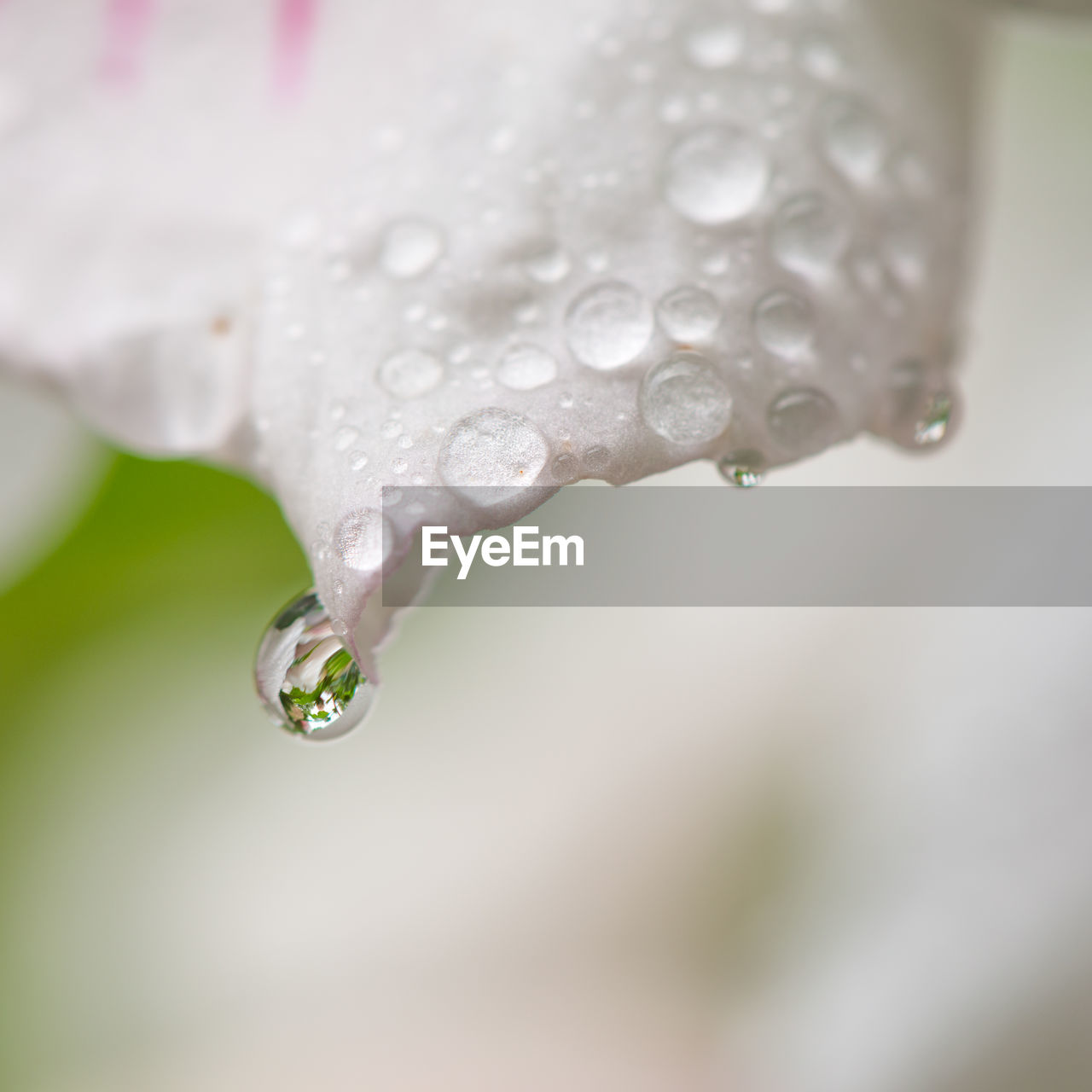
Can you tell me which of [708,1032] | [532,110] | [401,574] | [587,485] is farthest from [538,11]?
[708,1032]

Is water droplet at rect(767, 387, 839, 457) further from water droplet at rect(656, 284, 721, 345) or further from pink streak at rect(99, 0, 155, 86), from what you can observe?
pink streak at rect(99, 0, 155, 86)

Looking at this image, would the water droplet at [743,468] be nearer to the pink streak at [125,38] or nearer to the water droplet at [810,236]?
the water droplet at [810,236]

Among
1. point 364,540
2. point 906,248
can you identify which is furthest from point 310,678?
point 906,248

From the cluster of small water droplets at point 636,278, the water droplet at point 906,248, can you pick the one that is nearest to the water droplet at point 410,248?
the cluster of small water droplets at point 636,278

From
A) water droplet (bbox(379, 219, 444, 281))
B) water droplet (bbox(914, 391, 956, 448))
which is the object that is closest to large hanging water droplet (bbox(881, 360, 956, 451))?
water droplet (bbox(914, 391, 956, 448))

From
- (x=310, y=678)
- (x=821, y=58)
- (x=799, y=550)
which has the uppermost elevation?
(x=821, y=58)

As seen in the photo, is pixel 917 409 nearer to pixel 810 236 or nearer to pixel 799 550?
pixel 810 236
